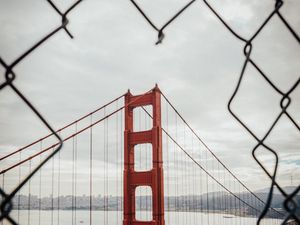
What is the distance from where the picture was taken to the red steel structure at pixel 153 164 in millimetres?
8867

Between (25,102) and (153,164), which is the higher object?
(153,164)

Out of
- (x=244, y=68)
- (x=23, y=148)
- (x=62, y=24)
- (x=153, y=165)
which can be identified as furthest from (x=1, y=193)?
(x=23, y=148)

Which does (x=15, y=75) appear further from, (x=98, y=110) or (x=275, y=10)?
(x=98, y=110)

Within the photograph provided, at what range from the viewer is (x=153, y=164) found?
9.02m

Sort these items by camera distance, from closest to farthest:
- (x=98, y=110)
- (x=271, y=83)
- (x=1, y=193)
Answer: (x=1, y=193) → (x=271, y=83) → (x=98, y=110)

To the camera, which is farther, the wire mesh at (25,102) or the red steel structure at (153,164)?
the red steel structure at (153,164)

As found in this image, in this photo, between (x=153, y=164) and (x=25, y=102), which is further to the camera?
(x=153, y=164)

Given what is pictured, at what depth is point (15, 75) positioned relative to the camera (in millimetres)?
511

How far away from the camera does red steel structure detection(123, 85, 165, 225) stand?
29.1 feet

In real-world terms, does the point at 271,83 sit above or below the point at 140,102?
below

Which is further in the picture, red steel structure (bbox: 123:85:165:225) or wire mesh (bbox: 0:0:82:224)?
red steel structure (bbox: 123:85:165:225)

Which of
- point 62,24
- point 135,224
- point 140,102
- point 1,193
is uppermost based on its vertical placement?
point 140,102

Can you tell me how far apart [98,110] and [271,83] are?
39.5 feet

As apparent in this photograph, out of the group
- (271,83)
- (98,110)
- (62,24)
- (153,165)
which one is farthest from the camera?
(98,110)
